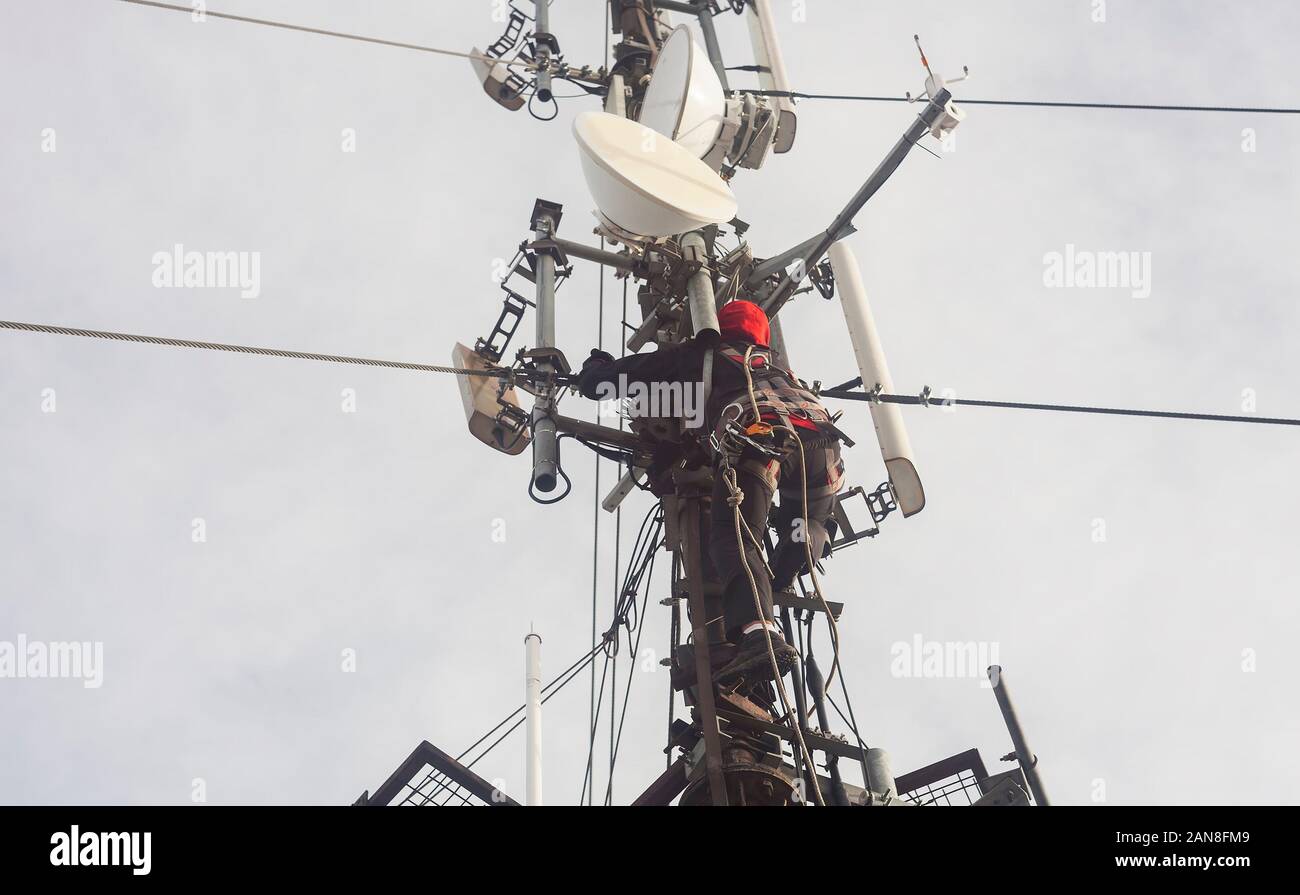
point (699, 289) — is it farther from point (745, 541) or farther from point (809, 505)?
point (745, 541)

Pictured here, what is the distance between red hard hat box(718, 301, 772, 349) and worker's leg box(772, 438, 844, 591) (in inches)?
40.9

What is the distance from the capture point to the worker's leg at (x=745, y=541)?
30.9ft

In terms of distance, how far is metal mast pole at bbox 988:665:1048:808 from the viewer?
30.0 feet

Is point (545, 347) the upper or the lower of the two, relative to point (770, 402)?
upper

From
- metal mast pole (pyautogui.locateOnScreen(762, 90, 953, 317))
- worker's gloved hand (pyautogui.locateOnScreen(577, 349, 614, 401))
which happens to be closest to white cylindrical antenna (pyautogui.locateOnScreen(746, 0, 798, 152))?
metal mast pole (pyautogui.locateOnScreen(762, 90, 953, 317))

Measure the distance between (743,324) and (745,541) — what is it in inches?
77.0

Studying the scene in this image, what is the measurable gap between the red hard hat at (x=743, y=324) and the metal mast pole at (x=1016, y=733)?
3.27 metres

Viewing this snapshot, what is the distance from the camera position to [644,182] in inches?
374

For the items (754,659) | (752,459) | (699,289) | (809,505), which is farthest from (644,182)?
(754,659)

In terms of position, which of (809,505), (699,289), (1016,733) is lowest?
(1016,733)

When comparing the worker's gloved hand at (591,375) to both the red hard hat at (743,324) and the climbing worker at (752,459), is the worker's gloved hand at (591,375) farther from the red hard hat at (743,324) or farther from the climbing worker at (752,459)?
the red hard hat at (743,324)

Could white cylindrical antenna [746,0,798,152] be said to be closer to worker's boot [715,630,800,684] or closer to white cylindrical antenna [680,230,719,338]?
white cylindrical antenna [680,230,719,338]

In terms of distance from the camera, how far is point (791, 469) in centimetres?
1035
